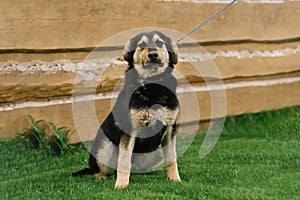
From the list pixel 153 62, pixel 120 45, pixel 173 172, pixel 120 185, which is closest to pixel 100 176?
pixel 120 185

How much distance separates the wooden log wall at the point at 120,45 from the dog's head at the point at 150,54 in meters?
1.45

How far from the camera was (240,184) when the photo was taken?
462 cm

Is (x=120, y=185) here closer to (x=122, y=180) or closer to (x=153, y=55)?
(x=122, y=180)

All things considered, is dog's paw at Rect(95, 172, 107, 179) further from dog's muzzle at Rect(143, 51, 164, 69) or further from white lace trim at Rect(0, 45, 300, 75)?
white lace trim at Rect(0, 45, 300, 75)

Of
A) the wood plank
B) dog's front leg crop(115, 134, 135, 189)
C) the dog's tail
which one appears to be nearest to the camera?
dog's front leg crop(115, 134, 135, 189)

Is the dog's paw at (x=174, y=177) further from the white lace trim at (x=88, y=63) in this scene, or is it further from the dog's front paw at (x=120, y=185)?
the white lace trim at (x=88, y=63)

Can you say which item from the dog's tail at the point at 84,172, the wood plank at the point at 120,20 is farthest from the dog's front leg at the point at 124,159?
the wood plank at the point at 120,20

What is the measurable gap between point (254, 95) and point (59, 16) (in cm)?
299

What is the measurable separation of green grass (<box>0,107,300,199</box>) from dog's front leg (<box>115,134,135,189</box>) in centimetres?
7

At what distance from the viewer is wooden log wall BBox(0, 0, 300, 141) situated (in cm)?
557

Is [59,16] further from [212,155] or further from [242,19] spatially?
[242,19]

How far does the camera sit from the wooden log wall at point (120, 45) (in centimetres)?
557

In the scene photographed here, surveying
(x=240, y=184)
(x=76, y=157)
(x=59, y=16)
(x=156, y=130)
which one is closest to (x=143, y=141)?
(x=156, y=130)

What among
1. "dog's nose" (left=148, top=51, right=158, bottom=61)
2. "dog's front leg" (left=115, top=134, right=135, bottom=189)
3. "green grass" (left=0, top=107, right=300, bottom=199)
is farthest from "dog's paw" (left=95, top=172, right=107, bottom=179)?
"dog's nose" (left=148, top=51, right=158, bottom=61)
